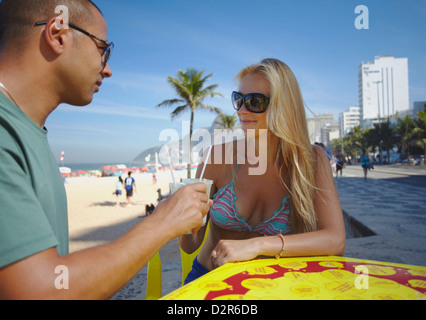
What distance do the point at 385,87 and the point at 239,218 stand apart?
135 m

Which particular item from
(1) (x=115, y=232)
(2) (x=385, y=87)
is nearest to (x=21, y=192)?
(1) (x=115, y=232)

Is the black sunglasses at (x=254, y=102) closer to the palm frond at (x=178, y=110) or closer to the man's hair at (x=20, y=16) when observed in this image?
the man's hair at (x=20, y=16)

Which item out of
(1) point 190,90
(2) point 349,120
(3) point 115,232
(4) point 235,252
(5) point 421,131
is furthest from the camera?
(2) point 349,120

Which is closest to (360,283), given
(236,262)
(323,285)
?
(323,285)

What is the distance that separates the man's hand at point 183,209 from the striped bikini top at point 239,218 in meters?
0.72

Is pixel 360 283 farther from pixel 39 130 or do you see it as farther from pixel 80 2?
→ pixel 80 2

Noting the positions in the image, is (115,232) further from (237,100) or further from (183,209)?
(183,209)

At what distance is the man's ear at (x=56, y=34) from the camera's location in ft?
2.91

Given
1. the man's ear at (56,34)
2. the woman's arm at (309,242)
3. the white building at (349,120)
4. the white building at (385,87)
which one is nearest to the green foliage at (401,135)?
the woman's arm at (309,242)

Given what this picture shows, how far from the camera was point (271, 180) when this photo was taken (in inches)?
76.6

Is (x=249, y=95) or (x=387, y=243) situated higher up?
(x=249, y=95)

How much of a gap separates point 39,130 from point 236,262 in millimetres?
952

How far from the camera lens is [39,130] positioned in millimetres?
908
